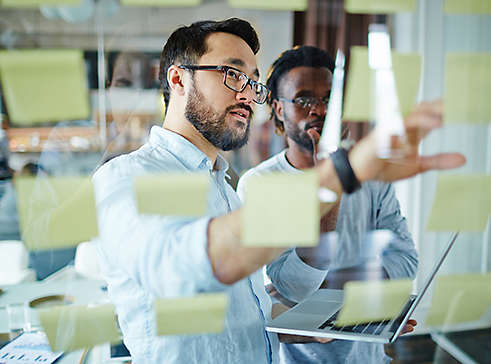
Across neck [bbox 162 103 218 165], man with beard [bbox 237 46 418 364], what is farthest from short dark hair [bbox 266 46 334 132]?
neck [bbox 162 103 218 165]

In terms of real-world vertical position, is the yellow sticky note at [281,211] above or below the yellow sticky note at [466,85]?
below

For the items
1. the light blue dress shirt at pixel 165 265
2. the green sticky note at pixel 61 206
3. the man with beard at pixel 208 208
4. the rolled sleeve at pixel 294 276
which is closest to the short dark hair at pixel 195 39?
the man with beard at pixel 208 208

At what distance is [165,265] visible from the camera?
44 cm

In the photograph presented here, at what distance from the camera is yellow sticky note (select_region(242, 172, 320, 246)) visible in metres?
0.38

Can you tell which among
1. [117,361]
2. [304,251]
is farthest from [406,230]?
[117,361]

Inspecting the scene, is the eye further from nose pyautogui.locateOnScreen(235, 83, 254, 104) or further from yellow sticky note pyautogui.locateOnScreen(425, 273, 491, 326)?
yellow sticky note pyautogui.locateOnScreen(425, 273, 491, 326)

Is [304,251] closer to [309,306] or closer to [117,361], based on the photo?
[309,306]

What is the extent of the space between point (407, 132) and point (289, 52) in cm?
27

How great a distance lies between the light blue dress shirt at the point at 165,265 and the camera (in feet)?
1.42

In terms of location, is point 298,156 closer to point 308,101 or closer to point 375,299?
point 308,101

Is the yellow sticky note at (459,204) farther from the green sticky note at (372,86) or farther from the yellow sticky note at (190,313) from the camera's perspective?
the yellow sticky note at (190,313)

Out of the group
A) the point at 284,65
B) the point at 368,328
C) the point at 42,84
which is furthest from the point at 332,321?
the point at 42,84

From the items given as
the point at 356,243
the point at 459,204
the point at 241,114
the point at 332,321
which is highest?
the point at 241,114

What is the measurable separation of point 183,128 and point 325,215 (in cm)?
29
